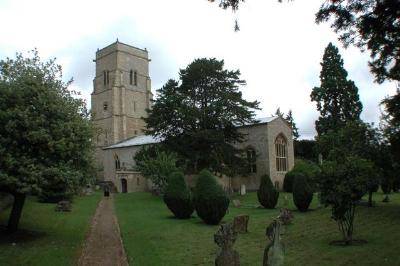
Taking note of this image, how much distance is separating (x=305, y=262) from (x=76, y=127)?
369 inches

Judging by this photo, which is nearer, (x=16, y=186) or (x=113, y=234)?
(x=16, y=186)

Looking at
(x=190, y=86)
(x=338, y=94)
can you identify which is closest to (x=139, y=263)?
(x=190, y=86)

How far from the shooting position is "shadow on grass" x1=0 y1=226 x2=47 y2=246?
1607cm

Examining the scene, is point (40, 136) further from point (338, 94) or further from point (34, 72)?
point (338, 94)

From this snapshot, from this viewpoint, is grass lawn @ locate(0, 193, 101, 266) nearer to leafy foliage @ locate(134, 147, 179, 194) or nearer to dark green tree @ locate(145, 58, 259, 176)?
leafy foliage @ locate(134, 147, 179, 194)

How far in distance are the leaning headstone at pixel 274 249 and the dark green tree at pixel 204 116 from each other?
91.2ft

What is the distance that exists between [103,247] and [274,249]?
284 inches

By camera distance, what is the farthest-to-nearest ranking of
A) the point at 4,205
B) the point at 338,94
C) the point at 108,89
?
the point at 108,89, the point at 338,94, the point at 4,205

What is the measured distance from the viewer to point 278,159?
4875 centimetres

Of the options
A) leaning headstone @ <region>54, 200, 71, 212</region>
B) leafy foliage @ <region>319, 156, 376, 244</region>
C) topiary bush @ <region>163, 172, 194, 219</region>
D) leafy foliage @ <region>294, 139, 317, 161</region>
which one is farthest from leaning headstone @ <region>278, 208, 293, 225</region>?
leafy foliage @ <region>294, 139, 317, 161</region>

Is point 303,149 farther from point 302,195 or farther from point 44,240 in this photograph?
point 44,240

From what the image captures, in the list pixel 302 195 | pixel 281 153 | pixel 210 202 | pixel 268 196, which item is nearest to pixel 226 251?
pixel 210 202

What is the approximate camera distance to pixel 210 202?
22.6 meters

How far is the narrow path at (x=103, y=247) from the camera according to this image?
13.1 m
